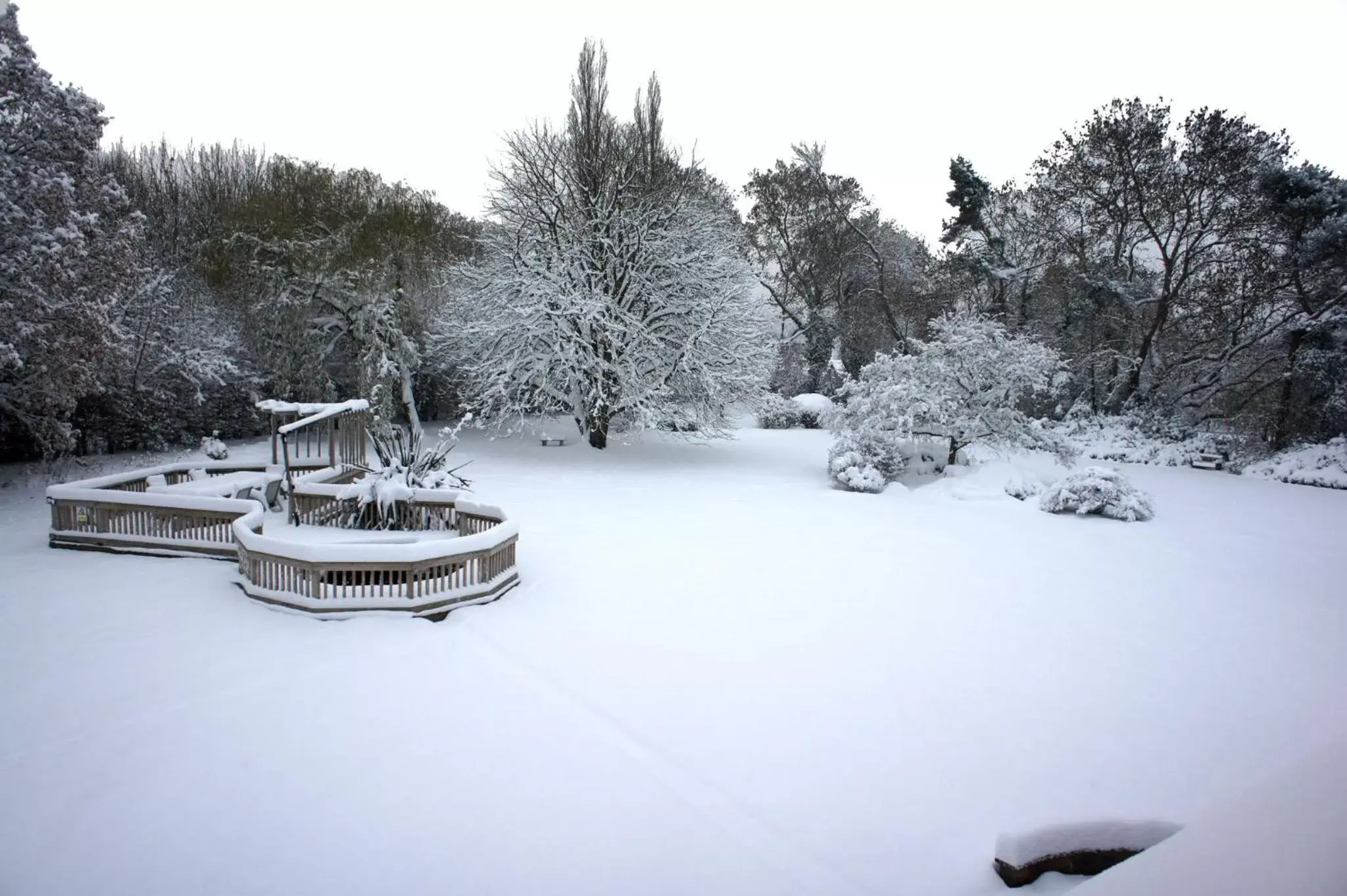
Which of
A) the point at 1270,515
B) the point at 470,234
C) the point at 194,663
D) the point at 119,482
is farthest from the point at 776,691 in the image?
the point at 470,234

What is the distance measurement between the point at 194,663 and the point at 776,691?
4.45 metres

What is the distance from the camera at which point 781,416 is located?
2348cm

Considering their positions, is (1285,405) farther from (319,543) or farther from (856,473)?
(319,543)

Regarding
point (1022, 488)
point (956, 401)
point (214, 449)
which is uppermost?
point (956, 401)

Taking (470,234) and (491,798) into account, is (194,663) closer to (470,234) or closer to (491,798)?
(491,798)

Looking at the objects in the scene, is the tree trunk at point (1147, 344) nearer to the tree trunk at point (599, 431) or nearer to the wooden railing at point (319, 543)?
the tree trunk at point (599, 431)

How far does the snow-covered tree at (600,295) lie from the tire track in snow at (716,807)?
10420mm

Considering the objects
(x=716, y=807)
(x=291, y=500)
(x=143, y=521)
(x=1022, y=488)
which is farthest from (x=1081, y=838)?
(x=1022, y=488)

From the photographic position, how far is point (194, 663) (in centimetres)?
499

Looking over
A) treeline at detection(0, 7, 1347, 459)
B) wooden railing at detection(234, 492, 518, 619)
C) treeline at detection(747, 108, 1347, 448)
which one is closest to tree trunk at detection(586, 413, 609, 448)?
treeline at detection(0, 7, 1347, 459)

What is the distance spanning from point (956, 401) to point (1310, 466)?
790 cm

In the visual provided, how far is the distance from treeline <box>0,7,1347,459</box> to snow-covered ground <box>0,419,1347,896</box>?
734 centimetres

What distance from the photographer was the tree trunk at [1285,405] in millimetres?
15656

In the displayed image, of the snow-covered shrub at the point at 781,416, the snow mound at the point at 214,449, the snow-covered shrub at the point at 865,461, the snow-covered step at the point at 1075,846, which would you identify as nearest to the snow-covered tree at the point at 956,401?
the snow-covered shrub at the point at 865,461
